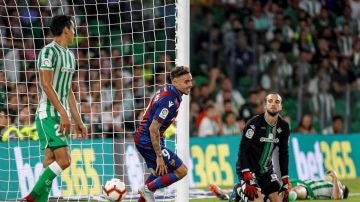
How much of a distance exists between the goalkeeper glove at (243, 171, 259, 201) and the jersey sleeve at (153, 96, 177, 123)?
1.05 metres

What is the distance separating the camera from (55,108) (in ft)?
35.3

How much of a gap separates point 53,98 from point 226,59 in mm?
10482

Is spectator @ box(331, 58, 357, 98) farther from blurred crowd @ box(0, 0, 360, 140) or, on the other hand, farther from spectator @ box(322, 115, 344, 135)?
spectator @ box(322, 115, 344, 135)

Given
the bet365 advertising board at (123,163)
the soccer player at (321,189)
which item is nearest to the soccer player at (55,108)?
the bet365 advertising board at (123,163)

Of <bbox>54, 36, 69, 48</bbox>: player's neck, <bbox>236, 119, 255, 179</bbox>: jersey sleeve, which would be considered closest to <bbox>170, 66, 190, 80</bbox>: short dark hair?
<bbox>236, 119, 255, 179</bbox>: jersey sleeve

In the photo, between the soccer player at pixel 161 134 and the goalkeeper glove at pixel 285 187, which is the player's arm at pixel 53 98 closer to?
the soccer player at pixel 161 134

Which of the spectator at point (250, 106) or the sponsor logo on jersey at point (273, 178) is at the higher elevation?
the spectator at point (250, 106)

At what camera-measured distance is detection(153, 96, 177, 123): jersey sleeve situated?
11023 millimetres

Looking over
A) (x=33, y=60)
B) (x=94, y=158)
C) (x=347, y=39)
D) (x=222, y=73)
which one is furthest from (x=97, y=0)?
(x=347, y=39)

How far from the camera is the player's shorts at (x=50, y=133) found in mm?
10703

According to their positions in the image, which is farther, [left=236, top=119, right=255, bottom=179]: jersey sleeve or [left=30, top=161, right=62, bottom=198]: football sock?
[left=236, top=119, right=255, bottom=179]: jersey sleeve

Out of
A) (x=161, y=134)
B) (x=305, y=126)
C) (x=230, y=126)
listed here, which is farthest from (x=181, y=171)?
(x=305, y=126)

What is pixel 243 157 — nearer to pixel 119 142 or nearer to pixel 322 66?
pixel 119 142

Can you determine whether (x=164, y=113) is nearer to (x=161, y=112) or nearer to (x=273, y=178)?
(x=161, y=112)
